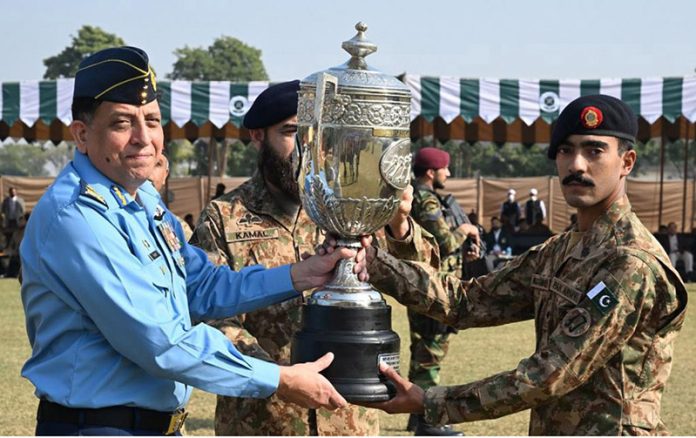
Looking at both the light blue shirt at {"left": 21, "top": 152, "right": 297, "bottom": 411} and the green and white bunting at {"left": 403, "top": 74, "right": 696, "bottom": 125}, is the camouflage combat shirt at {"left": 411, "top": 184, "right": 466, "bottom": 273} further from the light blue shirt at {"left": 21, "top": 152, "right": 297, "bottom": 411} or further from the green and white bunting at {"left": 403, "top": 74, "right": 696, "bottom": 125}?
the green and white bunting at {"left": 403, "top": 74, "right": 696, "bottom": 125}

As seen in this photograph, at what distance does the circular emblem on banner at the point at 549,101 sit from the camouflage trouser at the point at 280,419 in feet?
41.5

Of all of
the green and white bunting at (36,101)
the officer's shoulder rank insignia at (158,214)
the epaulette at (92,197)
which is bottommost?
the officer's shoulder rank insignia at (158,214)

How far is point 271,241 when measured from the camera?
4.34 meters

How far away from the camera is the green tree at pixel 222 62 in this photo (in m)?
108

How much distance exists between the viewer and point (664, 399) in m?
9.56

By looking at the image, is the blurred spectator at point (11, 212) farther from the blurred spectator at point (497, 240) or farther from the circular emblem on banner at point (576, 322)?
the circular emblem on banner at point (576, 322)

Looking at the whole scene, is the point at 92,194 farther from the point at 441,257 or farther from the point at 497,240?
the point at 497,240

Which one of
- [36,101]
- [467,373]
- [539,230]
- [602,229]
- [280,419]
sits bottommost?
[467,373]

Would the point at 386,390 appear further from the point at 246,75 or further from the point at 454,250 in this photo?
the point at 246,75

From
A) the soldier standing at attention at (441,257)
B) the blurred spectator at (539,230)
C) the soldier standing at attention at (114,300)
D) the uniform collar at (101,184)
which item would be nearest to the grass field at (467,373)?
the soldier standing at attention at (441,257)

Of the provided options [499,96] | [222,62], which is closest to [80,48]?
[222,62]

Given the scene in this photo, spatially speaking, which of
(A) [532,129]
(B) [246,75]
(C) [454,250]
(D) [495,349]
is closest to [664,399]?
(C) [454,250]

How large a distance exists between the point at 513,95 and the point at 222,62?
97.1m

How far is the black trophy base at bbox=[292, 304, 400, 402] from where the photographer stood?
11.7 ft
